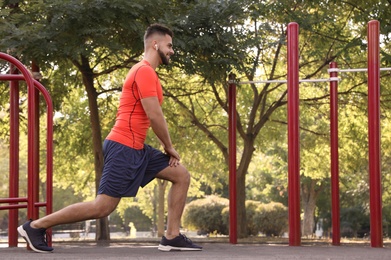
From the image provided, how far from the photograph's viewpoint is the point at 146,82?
6.65 m

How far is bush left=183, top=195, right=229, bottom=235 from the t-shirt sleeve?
24749 millimetres

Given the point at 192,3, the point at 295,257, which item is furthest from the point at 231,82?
the point at 295,257

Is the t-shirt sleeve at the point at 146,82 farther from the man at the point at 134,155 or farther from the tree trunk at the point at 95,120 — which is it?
the tree trunk at the point at 95,120

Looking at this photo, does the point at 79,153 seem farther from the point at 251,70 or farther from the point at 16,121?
the point at 16,121

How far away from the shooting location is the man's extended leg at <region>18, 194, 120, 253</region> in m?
6.60

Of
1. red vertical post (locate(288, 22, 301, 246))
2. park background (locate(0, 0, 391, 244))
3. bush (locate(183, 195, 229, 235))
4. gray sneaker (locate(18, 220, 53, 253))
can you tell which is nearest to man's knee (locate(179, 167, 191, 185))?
gray sneaker (locate(18, 220, 53, 253))

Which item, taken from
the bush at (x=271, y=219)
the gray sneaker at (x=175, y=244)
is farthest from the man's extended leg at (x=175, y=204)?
the bush at (x=271, y=219)

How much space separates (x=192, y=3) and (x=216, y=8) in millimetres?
1080

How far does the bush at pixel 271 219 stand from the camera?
2761 cm

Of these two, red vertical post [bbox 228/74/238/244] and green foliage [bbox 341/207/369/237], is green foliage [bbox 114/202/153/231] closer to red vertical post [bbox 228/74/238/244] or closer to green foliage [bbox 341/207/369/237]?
green foliage [bbox 341/207/369/237]

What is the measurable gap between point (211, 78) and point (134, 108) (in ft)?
21.8

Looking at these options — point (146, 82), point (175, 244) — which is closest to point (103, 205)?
point (175, 244)

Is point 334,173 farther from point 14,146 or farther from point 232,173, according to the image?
point 14,146

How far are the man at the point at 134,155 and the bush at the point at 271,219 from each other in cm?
2084
